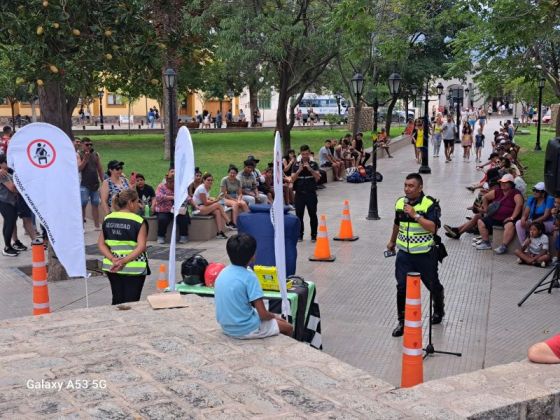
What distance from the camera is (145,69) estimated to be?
11477 millimetres

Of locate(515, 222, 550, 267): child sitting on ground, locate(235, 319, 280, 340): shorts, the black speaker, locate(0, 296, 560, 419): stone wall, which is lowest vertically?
locate(515, 222, 550, 267): child sitting on ground

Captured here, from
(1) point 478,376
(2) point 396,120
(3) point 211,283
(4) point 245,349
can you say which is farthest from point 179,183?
(2) point 396,120

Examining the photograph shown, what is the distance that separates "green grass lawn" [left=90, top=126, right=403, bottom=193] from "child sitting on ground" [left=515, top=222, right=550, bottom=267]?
10.2m

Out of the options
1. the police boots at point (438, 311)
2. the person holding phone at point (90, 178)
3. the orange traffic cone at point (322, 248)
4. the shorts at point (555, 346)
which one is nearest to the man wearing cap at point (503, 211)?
the orange traffic cone at point (322, 248)

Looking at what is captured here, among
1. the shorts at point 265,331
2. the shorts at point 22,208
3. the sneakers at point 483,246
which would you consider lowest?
the sneakers at point 483,246

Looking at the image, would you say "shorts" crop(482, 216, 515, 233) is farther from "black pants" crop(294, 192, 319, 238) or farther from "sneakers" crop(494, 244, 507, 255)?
"black pants" crop(294, 192, 319, 238)

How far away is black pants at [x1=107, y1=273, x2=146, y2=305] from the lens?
7.92m

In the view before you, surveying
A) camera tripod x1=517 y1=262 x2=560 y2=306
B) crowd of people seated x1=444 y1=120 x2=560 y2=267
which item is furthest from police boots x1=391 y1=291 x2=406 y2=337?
crowd of people seated x1=444 y1=120 x2=560 y2=267

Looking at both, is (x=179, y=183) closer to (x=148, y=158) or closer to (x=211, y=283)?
(x=211, y=283)

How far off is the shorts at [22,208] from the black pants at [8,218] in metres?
0.16

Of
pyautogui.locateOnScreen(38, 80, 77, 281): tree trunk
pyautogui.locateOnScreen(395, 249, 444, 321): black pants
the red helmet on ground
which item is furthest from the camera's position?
pyautogui.locateOnScreen(38, 80, 77, 281): tree trunk

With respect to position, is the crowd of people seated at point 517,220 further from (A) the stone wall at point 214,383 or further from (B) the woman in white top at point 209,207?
(A) the stone wall at point 214,383

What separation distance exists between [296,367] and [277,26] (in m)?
22.9

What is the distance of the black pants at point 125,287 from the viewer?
26.0ft
